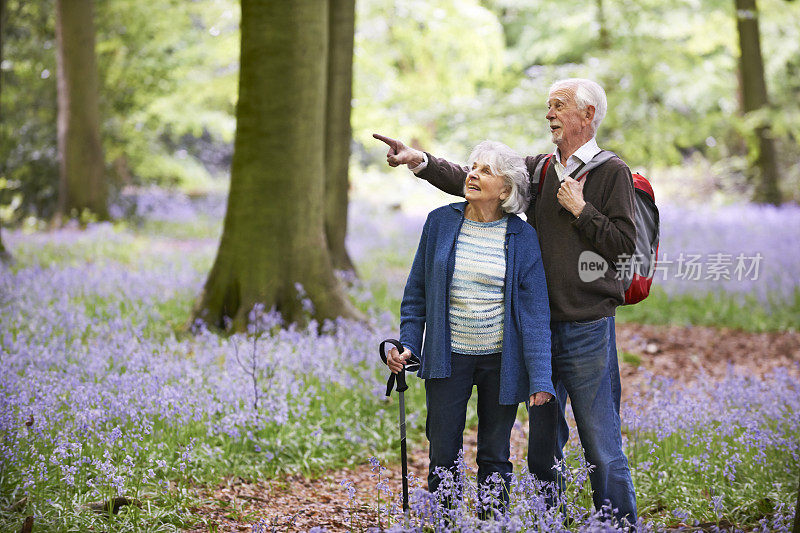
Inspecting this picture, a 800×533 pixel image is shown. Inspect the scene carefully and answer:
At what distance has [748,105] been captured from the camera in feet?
47.0

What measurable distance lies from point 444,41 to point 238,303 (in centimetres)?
1017

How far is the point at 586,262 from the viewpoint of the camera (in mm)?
3496

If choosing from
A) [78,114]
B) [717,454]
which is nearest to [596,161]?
[717,454]

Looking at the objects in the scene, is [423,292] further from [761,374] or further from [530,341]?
[761,374]

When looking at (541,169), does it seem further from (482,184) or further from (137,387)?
(137,387)

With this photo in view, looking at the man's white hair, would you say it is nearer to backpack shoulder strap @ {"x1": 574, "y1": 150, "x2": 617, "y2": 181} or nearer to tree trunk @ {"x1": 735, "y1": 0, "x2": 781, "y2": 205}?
backpack shoulder strap @ {"x1": 574, "y1": 150, "x2": 617, "y2": 181}

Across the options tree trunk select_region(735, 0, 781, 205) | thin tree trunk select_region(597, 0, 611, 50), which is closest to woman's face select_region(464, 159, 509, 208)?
tree trunk select_region(735, 0, 781, 205)

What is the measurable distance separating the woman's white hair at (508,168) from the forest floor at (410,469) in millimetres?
1633

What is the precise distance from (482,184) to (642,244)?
2.61 feet

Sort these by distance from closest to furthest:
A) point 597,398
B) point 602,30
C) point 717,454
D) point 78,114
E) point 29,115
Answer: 1. point 597,398
2. point 717,454
3. point 78,114
4. point 602,30
5. point 29,115

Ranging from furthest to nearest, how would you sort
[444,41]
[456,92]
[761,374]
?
[456,92]
[444,41]
[761,374]

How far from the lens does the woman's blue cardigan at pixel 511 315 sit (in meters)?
3.43

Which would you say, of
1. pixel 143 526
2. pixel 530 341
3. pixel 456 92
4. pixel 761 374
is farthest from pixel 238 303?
pixel 456 92

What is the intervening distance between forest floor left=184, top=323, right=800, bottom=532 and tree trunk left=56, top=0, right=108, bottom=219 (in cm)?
1041
